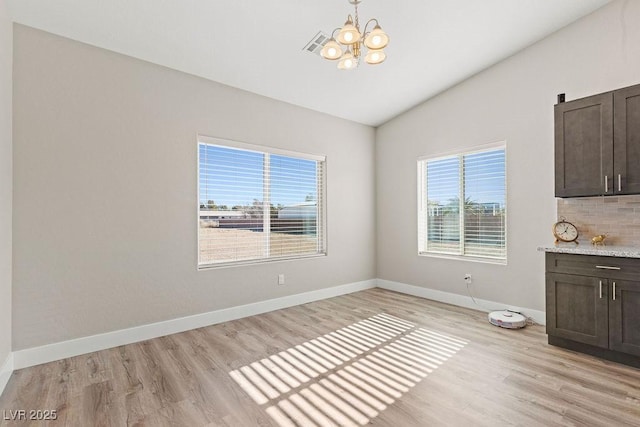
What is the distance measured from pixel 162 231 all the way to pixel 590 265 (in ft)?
13.5

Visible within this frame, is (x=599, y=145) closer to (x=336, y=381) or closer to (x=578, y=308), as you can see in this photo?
(x=578, y=308)

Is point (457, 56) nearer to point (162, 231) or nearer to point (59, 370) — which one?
point (162, 231)

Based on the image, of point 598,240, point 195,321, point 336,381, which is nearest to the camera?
point 336,381

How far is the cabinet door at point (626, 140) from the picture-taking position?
2.72m

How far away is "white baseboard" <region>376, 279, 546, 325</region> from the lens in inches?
144

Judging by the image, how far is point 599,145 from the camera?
9.53 ft

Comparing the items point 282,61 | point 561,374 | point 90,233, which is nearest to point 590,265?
point 561,374

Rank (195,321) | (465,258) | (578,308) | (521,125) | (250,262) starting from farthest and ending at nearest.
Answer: (465,258)
(250,262)
(521,125)
(195,321)
(578,308)

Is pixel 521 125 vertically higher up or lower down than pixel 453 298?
higher up

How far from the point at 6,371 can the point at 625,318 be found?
4.95 m

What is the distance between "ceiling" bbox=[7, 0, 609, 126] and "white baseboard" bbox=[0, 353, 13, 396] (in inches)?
109

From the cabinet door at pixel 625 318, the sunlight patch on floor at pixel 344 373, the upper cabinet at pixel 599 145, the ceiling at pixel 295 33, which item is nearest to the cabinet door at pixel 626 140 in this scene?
the upper cabinet at pixel 599 145

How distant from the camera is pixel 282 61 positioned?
3.49 meters

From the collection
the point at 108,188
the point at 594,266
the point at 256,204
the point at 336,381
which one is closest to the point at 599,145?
the point at 594,266
